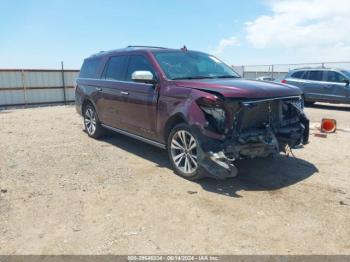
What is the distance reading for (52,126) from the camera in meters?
10.1

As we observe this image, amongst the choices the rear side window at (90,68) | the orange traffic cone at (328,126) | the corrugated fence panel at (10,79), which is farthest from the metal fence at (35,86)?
the orange traffic cone at (328,126)

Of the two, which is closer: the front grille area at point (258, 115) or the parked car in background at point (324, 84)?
the front grille area at point (258, 115)

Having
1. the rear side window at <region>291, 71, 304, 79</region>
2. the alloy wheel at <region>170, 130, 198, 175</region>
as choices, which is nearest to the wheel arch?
the alloy wheel at <region>170, 130, 198, 175</region>

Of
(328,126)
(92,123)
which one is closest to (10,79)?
(92,123)

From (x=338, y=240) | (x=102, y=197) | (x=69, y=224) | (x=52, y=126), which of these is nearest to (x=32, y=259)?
(x=69, y=224)

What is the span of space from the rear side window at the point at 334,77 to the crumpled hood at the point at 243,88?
33.9 feet

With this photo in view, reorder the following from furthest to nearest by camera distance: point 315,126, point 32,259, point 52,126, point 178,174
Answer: point 52,126 → point 315,126 → point 178,174 → point 32,259

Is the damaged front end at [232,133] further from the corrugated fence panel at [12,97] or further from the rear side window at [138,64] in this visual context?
the corrugated fence panel at [12,97]

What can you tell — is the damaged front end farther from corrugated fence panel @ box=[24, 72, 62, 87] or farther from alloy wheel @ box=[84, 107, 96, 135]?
corrugated fence panel @ box=[24, 72, 62, 87]

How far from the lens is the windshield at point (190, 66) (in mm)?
5613

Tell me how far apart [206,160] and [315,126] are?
234 inches

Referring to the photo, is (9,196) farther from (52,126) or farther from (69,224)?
(52,126)

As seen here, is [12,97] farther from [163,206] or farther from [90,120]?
[163,206]

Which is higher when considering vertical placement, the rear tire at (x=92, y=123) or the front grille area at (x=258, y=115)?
the front grille area at (x=258, y=115)
